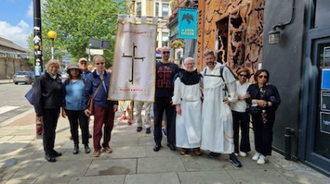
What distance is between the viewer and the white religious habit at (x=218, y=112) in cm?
396

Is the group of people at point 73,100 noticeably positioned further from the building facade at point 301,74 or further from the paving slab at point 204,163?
the building facade at point 301,74

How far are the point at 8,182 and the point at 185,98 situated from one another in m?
3.06

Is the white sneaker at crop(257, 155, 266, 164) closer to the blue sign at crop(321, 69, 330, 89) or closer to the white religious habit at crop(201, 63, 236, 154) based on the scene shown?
the white religious habit at crop(201, 63, 236, 154)

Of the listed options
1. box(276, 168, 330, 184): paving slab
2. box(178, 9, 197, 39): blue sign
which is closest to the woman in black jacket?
box(276, 168, 330, 184): paving slab

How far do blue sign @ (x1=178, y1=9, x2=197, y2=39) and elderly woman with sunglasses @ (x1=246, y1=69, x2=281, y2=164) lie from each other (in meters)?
6.58

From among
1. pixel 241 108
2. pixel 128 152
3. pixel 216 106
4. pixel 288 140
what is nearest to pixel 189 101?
pixel 216 106

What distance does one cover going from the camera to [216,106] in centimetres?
402

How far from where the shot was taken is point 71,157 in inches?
171

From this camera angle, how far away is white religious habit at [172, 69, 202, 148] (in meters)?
4.14

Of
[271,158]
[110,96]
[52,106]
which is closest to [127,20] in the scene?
[110,96]

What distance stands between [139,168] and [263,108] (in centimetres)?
233

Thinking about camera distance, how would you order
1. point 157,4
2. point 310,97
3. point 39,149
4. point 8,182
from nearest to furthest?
1. point 8,182
2. point 310,97
3. point 39,149
4. point 157,4

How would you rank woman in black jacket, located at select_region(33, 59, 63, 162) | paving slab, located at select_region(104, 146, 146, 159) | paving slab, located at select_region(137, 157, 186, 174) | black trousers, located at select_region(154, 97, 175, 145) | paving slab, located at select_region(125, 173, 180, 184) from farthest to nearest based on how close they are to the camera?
black trousers, located at select_region(154, 97, 175, 145) < paving slab, located at select_region(104, 146, 146, 159) < woman in black jacket, located at select_region(33, 59, 63, 162) < paving slab, located at select_region(137, 157, 186, 174) < paving slab, located at select_region(125, 173, 180, 184)

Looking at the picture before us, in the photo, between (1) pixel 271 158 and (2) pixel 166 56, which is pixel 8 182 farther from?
(1) pixel 271 158
